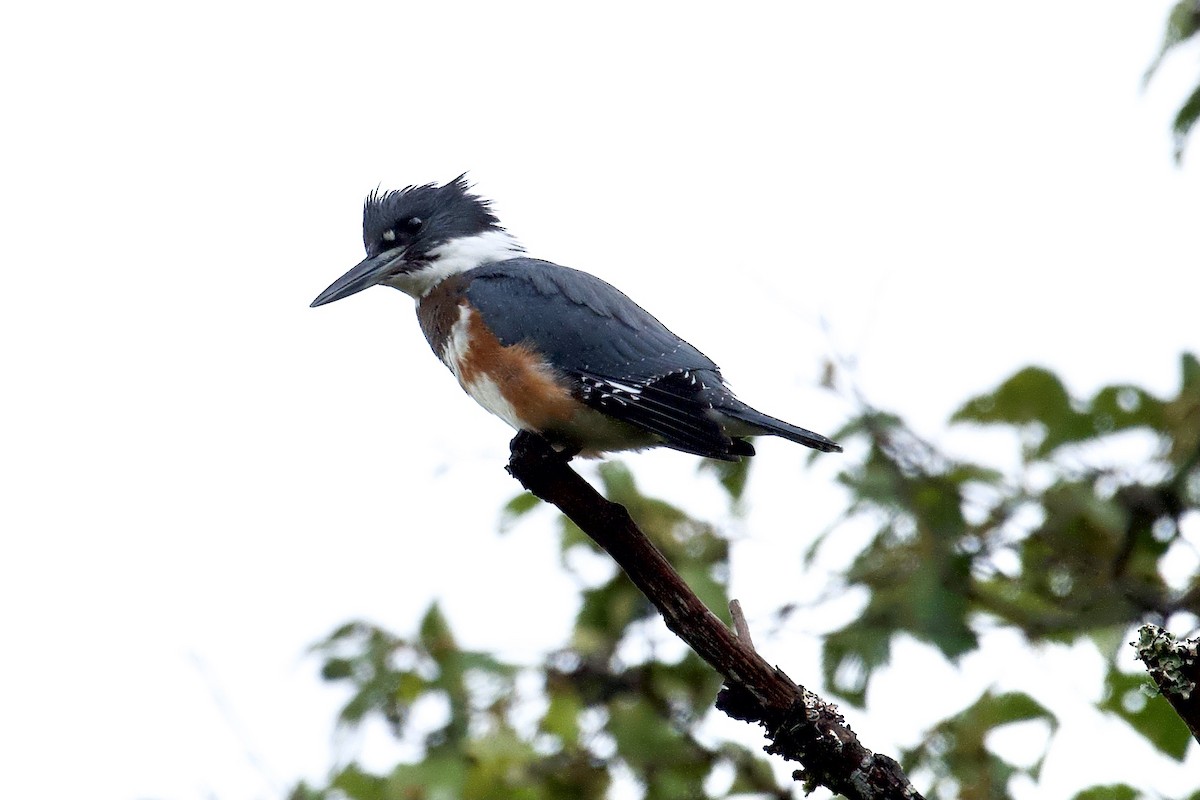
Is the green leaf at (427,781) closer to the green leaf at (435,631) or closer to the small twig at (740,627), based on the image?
the green leaf at (435,631)

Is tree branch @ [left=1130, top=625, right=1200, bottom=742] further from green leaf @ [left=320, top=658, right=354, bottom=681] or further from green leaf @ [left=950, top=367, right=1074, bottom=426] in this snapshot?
green leaf @ [left=320, top=658, right=354, bottom=681]

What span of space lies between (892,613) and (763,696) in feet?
2.62

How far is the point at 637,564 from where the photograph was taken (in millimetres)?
→ 1800

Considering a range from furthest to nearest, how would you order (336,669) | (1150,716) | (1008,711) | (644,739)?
(336,669), (644,739), (1008,711), (1150,716)

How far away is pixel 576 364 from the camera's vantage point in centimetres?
253

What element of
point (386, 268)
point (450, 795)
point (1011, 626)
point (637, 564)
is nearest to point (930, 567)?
point (1011, 626)

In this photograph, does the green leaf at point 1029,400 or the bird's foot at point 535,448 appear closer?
the bird's foot at point 535,448

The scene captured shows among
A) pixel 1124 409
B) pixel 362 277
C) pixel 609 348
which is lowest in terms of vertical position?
pixel 1124 409

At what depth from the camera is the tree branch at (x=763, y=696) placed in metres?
1.52

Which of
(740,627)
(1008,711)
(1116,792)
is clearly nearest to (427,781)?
(740,627)

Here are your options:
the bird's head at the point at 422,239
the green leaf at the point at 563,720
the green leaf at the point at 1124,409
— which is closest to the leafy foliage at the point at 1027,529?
the green leaf at the point at 1124,409

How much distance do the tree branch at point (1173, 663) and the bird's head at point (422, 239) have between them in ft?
6.95

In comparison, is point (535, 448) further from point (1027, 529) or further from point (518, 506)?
point (1027, 529)

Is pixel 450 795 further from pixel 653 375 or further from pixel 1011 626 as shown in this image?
pixel 1011 626
